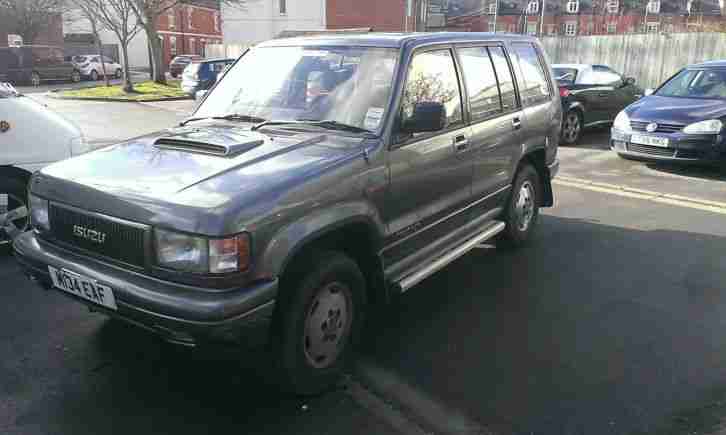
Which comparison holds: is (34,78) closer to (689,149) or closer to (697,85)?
(697,85)

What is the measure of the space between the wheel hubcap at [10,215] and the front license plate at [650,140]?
28.0 feet

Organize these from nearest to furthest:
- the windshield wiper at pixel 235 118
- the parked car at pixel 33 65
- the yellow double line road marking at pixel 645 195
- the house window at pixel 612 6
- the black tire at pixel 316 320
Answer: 1. the black tire at pixel 316 320
2. the windshield wiper at pixel 235 118
3. the yellow double line road marking at pixel 645 195
4. the parked car at pixel 33 65
5. the house window at pixel 612 6

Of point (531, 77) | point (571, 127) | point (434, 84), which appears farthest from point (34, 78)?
point (434, 84)

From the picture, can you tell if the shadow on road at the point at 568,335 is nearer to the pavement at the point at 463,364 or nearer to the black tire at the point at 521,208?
the pavement at the point at 463,364

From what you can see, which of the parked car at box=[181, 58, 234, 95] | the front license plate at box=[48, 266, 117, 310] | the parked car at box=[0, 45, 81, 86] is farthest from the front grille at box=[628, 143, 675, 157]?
the parked car at box=[0, 45, 81, 86]

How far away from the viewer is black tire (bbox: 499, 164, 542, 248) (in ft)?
18.6

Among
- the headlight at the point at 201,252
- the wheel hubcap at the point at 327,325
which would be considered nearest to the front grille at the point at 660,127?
the wheel hubcap at the point at 327,325

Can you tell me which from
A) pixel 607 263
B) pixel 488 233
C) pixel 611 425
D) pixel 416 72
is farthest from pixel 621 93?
pixel 611 425

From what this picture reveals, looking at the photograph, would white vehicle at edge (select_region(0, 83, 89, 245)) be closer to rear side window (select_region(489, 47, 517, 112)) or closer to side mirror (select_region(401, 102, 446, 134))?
side mirror (select_region(401, 102, 446, 134))

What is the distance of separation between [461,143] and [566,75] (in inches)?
382

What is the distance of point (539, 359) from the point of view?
3.84 meters

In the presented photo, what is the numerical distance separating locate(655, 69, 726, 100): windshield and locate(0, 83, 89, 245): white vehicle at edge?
9.43m

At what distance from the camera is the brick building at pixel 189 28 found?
55.5m

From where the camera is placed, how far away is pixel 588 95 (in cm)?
1252
